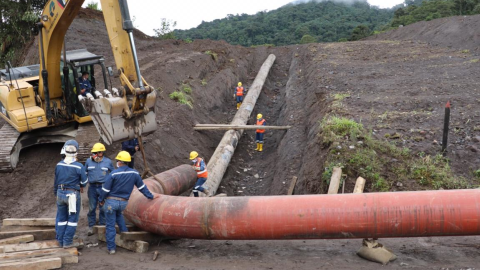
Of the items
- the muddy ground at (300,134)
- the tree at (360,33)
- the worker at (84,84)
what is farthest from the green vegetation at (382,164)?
the tree at (360,33)

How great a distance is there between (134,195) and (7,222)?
2324mm

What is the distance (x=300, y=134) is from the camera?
13883mm

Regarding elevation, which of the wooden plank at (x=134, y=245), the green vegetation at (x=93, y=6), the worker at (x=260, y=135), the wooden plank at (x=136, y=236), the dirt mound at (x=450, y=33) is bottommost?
the worker at (x=260, y=135)

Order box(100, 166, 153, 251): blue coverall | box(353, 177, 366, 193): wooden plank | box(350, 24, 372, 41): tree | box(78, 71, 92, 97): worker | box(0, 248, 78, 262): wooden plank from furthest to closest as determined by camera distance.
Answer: box(350, 24, 372, 41): tree
box(78, 71, 92, 97): worker
box(353, 177, 366, 193): wooden plank
box(100, 166, 153, 251): blue coverall
box(0, 248, 78, 262): wooden plank

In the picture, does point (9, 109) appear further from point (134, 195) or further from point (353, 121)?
point (353, 121)

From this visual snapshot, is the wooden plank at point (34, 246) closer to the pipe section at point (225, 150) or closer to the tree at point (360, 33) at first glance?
the pipe section at point (225, 150)

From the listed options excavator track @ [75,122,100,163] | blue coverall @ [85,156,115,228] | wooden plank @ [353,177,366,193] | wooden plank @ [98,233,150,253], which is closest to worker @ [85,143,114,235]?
blue coverall @ [85,156,115,228]

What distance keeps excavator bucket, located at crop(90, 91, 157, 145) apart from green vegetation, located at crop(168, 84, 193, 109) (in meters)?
7.98

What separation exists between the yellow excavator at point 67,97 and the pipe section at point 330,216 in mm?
2085

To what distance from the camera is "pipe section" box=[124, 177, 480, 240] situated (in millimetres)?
6457

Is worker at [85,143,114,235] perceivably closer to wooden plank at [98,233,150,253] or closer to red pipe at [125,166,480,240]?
wooden plank at [98,233,150,253]

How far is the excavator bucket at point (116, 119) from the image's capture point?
8.05 meters

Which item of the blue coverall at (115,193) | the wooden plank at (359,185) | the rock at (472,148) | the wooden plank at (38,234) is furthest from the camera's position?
the rock at (472,148)

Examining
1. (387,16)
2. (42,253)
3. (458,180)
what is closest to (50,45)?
(42,253)
